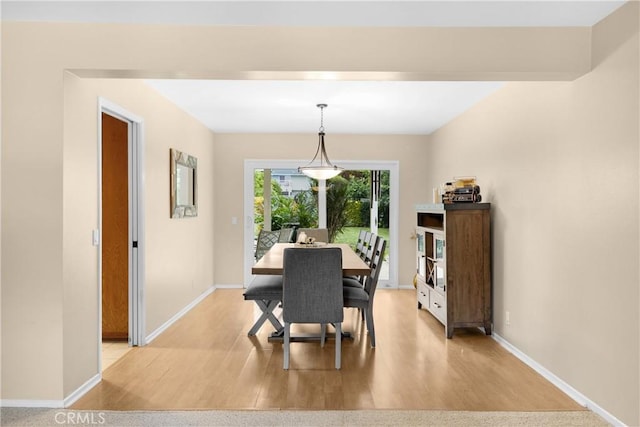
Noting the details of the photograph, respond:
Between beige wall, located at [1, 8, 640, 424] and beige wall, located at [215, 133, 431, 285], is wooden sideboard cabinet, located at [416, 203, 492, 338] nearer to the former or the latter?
beige wall, located at [1, 8, 640, 424]

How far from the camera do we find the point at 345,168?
718 centimetres

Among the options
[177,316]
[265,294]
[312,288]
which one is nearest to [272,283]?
[265,294]

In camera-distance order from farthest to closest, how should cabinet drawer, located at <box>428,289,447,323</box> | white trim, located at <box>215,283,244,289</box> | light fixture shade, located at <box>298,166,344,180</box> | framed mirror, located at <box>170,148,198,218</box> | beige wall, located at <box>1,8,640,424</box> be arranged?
1. white trim, located at <box>215,283,244,289</box>
2. light fixture shade, located at <box>298,166,344,180</box>
3. framed mirror, located at <box>170,148,198,218</box>
4. cabinet drawer, located at <box>428,289,447,323</box>
5. beige wall, located at <box>1,8,640,424</box>

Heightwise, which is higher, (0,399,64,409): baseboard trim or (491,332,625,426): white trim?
(0,399,64,409): baseboard trim

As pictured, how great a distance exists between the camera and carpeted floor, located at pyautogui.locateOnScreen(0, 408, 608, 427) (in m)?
2.68

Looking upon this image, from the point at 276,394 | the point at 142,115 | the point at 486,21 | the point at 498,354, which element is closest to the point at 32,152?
the point at 142,115

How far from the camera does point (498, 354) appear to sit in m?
4.02

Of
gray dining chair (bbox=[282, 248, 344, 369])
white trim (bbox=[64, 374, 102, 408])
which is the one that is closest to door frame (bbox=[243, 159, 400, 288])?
gray dining chair (bbox=[282, 248, 344, 369])

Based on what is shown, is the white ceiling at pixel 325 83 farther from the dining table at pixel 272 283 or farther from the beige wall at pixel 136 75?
the dining table at pixel 272 283

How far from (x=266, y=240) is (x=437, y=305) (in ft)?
9.36

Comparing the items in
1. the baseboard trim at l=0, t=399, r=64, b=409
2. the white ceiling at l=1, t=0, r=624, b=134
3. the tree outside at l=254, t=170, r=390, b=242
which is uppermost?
the white ceiling at l=1, t=0, r=624, b=134

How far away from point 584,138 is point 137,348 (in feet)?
12.5

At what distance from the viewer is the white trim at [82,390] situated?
9.59 ft

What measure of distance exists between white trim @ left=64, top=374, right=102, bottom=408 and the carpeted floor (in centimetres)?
9
